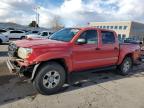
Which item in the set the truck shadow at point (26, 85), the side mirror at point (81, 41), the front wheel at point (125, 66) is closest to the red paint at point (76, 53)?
the side mirror at point (81, 41)

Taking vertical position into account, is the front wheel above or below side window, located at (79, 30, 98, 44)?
below

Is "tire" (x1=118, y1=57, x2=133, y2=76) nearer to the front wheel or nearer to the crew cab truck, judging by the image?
the front wheel

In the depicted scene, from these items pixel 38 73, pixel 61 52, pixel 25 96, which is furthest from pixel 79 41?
pixel 25 96

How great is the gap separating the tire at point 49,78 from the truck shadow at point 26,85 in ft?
0.93

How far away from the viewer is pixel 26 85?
19.8ft

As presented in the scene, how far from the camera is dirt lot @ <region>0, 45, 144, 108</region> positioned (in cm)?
486

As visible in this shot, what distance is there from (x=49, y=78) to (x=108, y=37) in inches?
119

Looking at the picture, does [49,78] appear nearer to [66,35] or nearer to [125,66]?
[66,35]

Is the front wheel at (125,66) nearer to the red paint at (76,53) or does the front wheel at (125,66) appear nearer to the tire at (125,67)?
the tire at (125,67)

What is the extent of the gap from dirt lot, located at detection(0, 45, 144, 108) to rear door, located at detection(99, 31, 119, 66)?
765 mm

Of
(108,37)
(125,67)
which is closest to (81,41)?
(108,37)

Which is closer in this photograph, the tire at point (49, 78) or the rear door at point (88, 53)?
the tire at point (49, 78)

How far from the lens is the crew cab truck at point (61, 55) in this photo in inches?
202

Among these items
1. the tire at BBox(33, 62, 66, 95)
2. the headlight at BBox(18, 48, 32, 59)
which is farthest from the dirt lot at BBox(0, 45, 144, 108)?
the headlight at BBox(18, 48, 32, 59)
